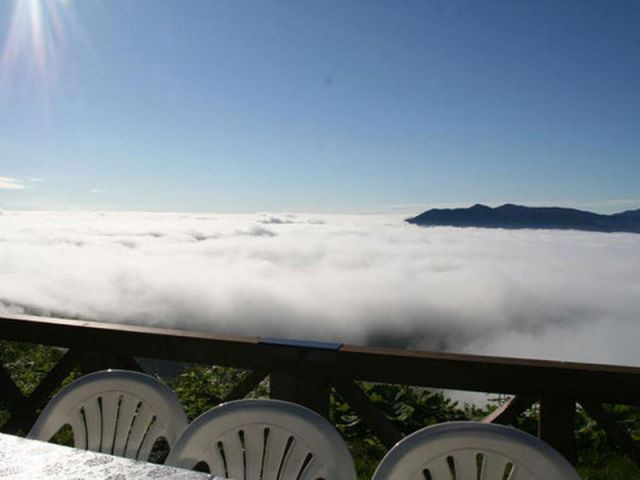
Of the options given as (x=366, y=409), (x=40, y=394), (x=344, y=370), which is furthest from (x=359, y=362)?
(x=40, y=394)

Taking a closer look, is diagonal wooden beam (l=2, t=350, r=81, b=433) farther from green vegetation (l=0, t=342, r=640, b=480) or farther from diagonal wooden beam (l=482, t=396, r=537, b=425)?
diagonal wooden beam (l=482, t=396, r=537, b=425)

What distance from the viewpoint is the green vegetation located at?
2.80 meters

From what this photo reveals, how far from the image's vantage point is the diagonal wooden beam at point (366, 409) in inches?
75.7

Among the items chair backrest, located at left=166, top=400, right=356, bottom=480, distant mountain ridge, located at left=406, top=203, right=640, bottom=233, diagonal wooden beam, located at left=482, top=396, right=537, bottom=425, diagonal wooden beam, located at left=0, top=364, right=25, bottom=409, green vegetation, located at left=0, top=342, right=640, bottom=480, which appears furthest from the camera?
distant mountain ridge, located at left=406, top=203, right=640, bottom=233

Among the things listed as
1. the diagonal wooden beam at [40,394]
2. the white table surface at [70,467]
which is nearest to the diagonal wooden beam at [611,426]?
the white table surface at [70,467]

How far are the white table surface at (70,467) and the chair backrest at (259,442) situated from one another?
200mm

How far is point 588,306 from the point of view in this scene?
372ft

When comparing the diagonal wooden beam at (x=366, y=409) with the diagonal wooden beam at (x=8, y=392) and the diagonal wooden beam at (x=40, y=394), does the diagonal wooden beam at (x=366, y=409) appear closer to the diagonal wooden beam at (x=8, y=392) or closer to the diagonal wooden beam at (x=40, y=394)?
the diagonal wooden beam at (x=40, y=394)

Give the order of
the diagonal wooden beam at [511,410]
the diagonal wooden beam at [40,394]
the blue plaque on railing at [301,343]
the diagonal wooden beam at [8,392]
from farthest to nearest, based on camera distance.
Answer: the diagonal wooden beam at [8,392], the diagonal wooden beam at [40,394], the blue plaque on railing at [301,343], the diagonal wooden beam at [511,410]

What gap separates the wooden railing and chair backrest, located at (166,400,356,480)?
54 centimetres

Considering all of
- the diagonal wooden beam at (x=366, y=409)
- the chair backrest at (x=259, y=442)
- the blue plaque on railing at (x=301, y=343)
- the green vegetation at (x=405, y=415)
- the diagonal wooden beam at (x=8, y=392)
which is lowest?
the green vegetation at (x=405, y=415)

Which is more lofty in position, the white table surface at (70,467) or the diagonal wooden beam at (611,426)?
the white table surface at (70,467)

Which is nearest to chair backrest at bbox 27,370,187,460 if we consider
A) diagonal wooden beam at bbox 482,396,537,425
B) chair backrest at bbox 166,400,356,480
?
chair backrest at bbox 166,400,356,480

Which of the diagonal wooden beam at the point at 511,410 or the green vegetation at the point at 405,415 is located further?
the green vegetation at the point at 405,415
